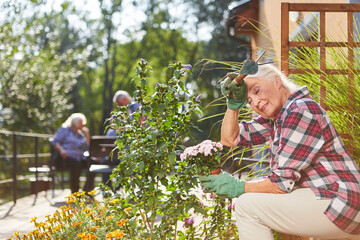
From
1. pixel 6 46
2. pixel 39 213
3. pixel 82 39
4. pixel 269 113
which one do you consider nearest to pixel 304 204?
pixel 269 113

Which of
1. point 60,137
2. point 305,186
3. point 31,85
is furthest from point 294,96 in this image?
point 31,85

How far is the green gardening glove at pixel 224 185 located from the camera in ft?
7.29

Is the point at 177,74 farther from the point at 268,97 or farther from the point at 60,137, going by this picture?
the point at 60,137

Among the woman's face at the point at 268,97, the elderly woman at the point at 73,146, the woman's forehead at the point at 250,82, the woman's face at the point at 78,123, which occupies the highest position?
the woman's forehead at the point at 250,82

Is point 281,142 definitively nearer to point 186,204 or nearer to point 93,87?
point 186,204

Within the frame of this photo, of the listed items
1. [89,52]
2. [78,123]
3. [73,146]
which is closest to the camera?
[73,146]

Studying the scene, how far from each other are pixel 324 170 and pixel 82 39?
28050 mm

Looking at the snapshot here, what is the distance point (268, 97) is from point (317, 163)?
1.22 feet

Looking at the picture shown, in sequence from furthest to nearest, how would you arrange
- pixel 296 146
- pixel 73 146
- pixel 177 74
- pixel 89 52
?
pixel 89 52 < pixel 73 146 < pixel 177 74 < pixel 296 146

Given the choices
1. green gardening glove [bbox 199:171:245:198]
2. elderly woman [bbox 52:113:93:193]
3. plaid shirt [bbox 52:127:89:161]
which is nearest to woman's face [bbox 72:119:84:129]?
elderly woman [bbox 52:113:93:193]

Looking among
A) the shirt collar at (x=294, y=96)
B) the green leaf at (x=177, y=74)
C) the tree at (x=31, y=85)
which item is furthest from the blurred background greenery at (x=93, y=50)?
the shirt collar at (x=294, y=96)

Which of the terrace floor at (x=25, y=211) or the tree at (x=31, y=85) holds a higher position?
the tree at (x=31, y=85)

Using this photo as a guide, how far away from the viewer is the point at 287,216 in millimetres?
2037

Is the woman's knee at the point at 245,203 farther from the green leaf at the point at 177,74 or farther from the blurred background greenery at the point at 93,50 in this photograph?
the blurred background greenery at the point at 93,50
